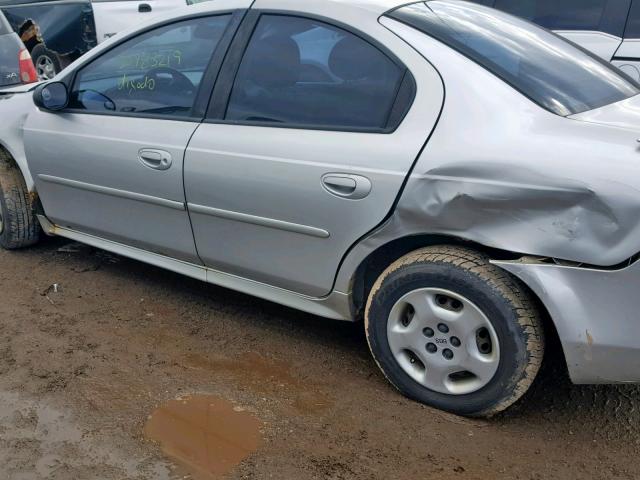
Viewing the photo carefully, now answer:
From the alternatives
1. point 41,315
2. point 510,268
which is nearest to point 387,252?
point 510,268

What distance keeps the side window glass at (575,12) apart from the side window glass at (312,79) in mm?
3368

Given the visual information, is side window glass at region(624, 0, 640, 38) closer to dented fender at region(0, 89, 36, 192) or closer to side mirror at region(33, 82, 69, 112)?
side mirror at region(33, 82, 69, 112)

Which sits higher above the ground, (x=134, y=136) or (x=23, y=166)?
(x=134, y=136)

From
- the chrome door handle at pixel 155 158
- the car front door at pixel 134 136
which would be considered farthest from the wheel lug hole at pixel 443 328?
the chrome door handle at pixel 155 158

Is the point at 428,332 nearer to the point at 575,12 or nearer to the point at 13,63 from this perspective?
the point at 575,12

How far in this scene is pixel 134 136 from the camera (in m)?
3.49

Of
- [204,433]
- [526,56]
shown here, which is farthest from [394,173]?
[204,433]

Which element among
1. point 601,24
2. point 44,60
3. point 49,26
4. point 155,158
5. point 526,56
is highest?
point 526,56

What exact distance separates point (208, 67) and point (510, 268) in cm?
174

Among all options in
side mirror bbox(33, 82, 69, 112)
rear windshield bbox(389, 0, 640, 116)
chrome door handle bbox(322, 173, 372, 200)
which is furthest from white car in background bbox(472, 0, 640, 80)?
side mirror bbox(33, 82, 69, 112)

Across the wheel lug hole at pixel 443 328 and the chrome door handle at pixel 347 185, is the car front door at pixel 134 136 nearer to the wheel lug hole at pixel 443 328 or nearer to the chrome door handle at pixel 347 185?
the chrome door handle at pixel 347 185

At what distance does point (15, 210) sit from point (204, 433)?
7.89ft

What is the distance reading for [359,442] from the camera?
2701mm

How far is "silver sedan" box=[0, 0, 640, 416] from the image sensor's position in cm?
244
